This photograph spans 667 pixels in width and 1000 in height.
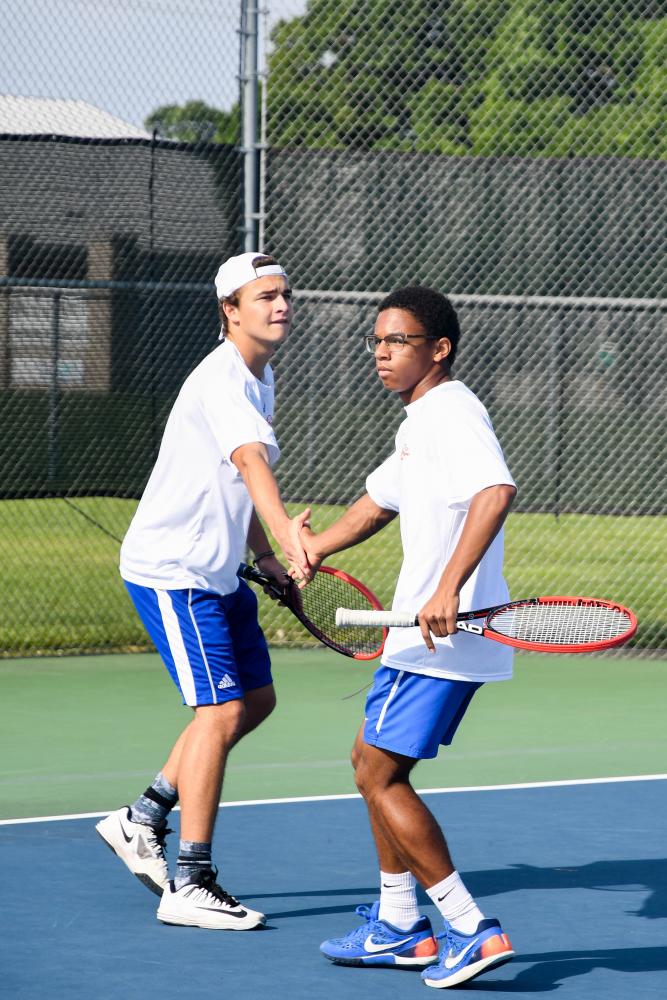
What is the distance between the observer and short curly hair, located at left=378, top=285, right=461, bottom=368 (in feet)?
14.8

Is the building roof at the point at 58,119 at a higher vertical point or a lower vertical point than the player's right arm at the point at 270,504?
higher

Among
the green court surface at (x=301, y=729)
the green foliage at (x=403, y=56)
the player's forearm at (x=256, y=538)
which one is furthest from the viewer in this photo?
the green foliage at (x=403, y=56)

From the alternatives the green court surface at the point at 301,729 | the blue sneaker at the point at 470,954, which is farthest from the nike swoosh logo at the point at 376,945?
the green court surface at the point at 301,729

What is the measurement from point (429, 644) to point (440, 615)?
0.12 meters

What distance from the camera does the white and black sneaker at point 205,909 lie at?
4.86 metres

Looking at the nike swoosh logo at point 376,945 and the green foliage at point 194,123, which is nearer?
the nike swoosh logo at point 376,945

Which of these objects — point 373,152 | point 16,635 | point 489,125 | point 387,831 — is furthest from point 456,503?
point 489,125

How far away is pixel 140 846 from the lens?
516 centimetres

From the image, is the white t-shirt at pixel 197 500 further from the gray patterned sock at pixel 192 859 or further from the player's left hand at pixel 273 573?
Answer: the gray patterned sock at pixel 192 859

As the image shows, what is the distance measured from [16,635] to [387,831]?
6171 mm

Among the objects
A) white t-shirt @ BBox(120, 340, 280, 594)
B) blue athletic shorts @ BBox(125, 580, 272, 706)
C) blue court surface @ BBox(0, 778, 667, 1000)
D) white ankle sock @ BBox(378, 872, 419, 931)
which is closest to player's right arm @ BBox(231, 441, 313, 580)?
white t-shirt @ BBox(120, 340, 280, 594)

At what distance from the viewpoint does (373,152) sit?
36.4 feet

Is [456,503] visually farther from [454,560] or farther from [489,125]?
[489,125]

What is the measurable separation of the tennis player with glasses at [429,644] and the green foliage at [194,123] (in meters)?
5.49
